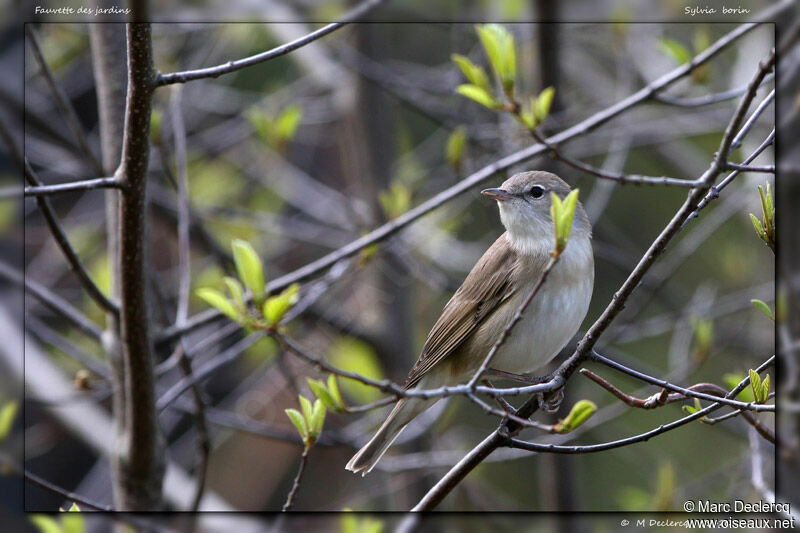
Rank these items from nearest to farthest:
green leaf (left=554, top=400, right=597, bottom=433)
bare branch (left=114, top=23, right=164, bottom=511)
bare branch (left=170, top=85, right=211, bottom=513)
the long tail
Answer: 1. green leaf (left=554, top=400, right=597, bottom=433)
2. bare branch (left=114, top=23, right=164, bottom=511)
3. the long tail
4. bare branch (left=170, top=85, right=211, bottom=513)

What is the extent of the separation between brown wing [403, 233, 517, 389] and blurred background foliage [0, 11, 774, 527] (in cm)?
57

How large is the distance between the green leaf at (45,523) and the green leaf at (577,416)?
97 cm

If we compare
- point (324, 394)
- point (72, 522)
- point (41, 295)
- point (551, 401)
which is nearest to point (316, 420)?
point (324, 394)

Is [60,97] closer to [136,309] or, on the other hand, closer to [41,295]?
[41,295]

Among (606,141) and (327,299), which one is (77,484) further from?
(606,141)

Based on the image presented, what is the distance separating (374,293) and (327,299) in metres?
0.24

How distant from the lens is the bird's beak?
167 cm

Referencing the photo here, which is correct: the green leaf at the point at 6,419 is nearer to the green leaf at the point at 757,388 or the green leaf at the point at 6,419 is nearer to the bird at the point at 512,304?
the bird at the point at 512,304

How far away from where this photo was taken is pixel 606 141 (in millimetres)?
3236

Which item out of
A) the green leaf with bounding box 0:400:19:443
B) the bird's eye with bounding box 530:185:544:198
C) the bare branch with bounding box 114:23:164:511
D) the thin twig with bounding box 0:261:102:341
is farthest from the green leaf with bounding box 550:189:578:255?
the thin twig with bounding box 0:261:102:341

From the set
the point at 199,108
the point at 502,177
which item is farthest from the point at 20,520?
the point at 199,108

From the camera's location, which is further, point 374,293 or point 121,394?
point 374,293

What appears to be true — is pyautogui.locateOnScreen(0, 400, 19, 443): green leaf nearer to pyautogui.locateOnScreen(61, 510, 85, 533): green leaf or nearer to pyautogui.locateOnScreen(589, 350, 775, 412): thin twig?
pyautogui.locateOnScreen(61, 510, 85, 533): green leaf

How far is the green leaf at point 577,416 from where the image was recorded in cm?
124
